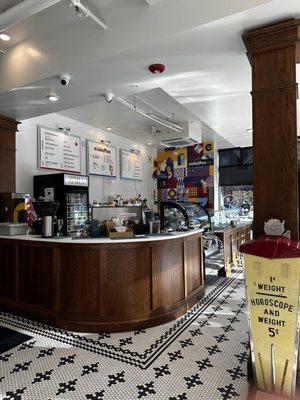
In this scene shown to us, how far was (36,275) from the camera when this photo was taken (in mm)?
3555

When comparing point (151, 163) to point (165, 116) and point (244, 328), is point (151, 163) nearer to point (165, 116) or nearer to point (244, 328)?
point (165, 116)

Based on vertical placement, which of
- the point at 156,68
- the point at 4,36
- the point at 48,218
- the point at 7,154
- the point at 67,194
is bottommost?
the point at 48,218

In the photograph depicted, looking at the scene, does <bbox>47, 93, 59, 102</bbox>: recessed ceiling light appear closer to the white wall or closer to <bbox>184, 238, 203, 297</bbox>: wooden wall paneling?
the white wall

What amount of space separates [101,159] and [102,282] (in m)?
4.38

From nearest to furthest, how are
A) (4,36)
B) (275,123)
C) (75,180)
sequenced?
(275,123)
(4,36)
(75,180)

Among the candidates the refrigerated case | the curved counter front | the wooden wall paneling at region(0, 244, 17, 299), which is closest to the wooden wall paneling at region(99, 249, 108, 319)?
the curved counter front

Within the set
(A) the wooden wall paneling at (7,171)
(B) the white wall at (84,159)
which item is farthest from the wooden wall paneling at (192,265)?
(B) the white wall at (84,159)

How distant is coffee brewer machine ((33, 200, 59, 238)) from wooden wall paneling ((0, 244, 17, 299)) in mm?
598

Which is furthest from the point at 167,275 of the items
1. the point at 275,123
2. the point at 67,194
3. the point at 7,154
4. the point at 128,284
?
the point at 7,154

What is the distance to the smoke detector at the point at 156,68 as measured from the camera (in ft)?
10.2

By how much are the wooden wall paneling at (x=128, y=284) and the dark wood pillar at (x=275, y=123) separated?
4.67 feet

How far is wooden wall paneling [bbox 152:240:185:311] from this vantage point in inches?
132

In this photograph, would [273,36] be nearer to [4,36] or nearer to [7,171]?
[4,36]

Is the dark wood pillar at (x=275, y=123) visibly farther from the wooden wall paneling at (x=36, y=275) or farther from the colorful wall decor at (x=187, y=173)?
the colorful wall decor at (x=187, y=173)
